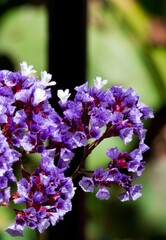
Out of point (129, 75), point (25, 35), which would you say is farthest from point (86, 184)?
point (25, 35)

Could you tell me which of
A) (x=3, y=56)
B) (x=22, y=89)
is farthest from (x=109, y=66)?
(x=22, y=89)

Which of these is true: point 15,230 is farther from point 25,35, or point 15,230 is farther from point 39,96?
point 25,35

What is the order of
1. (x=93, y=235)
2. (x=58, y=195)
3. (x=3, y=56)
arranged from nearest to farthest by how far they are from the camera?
(x=58, y=195)
(x=93, y=235)
(x=3, y=56)

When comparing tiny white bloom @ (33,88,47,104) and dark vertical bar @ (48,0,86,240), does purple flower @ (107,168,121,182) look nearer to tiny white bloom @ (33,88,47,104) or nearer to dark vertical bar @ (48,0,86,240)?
tiny white bloom @ (33,88,47,104)

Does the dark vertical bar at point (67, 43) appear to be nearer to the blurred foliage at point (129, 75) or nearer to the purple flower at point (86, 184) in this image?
the blurred foliage at point (129, 75)

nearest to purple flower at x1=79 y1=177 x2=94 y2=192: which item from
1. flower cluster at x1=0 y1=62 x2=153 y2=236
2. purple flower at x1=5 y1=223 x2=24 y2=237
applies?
flower cluster at x1=0 y1=62 x2=153 y2=236

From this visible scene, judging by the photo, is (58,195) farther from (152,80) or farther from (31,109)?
(152,80)

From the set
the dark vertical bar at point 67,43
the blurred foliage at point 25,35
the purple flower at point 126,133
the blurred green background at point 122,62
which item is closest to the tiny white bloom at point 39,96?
the purple flower at point 126,133
